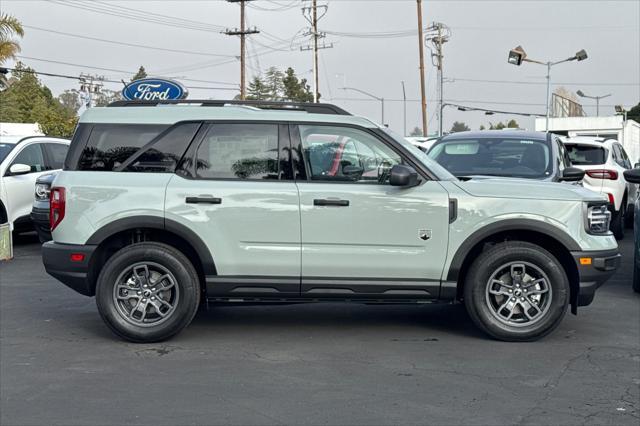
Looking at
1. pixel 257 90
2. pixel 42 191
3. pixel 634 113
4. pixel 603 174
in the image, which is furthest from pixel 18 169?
pixel 634 113

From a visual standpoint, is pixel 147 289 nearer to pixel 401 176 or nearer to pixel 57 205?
pixel 57 205

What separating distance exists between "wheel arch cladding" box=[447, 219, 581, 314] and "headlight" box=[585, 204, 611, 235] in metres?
0.23

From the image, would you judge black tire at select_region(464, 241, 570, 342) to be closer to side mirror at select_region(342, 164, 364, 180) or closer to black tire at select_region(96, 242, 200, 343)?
side mirror at select_region(342, 164, 364, 180)

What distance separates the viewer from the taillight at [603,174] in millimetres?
13383

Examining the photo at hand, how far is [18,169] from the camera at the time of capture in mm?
13266

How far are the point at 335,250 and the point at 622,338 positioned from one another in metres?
2.65

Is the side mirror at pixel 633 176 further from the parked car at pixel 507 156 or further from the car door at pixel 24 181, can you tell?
the car door at pixel 24 181

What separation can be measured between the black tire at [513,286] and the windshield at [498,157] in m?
2.91

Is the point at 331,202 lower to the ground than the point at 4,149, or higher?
lower

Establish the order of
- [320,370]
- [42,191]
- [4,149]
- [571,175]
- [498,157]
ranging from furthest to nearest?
[4,149]
[42,191]
[498,157]
[571,175]
[320,370]

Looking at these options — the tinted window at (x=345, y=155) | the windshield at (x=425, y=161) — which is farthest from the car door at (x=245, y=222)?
the windshield at (x=425, y=161)

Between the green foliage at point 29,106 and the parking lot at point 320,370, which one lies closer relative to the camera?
the parking lot at point 320,370

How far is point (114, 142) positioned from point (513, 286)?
356 centimetres

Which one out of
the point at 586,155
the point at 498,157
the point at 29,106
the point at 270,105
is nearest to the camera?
the point at 270,105
